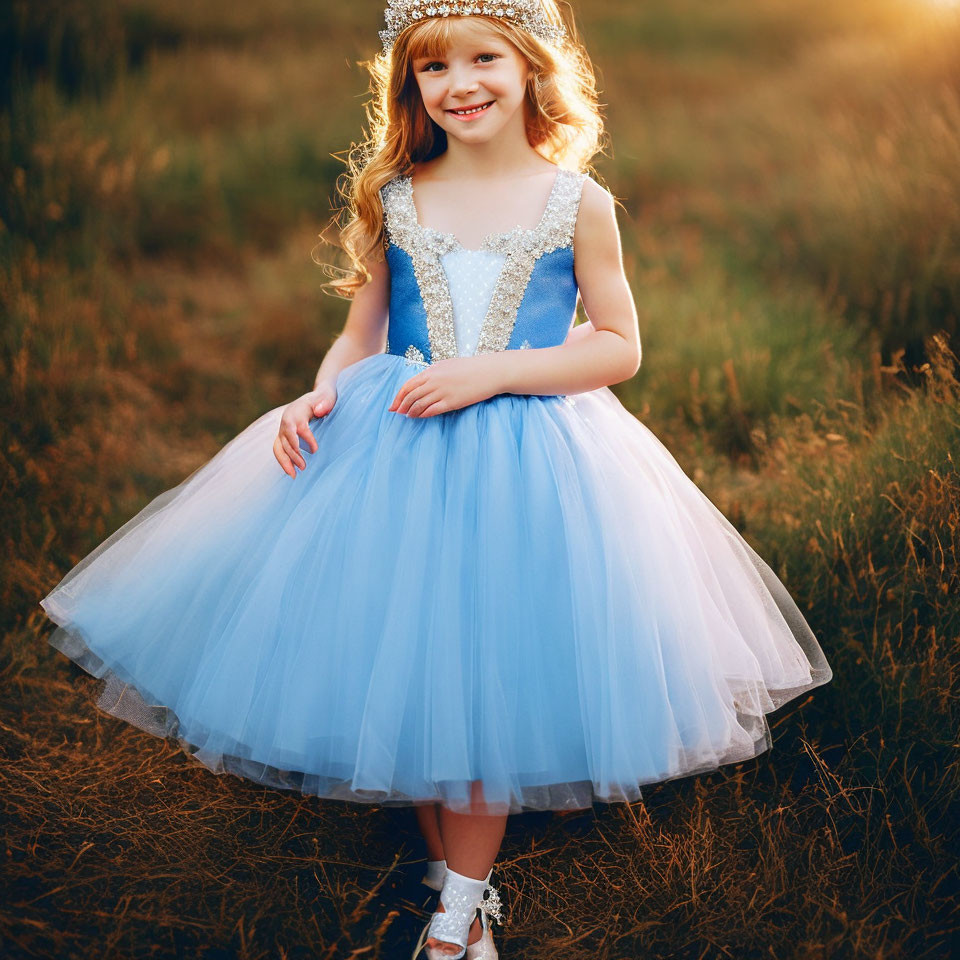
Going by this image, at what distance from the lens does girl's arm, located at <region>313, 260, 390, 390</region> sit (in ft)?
7.54

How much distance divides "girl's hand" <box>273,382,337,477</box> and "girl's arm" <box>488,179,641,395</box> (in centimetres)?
40

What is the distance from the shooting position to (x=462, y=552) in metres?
1.82

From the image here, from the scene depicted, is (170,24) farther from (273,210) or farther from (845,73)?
(845,73)

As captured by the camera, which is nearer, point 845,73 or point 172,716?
point 172,716

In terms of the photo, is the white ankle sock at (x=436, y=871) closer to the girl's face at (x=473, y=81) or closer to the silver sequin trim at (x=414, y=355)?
the silver sequin trim at (x=414, y=355)

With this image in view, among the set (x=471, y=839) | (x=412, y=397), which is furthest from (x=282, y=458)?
(x=471, y=839)

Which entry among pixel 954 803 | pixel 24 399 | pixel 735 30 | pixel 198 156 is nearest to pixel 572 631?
pixel 954 803

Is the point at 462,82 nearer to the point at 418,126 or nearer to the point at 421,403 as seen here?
the point at 418,126

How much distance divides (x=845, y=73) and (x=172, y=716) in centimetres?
715

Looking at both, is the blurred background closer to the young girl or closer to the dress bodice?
the young girl

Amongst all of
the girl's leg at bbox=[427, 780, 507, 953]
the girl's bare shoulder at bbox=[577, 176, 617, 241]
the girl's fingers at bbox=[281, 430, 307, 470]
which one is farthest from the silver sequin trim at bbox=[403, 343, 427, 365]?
the girl's leg at bbox=[427, 780, 507, 953]

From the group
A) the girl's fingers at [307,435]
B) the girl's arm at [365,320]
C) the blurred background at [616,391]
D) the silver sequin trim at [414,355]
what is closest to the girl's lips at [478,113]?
the girl's arm at [365,320]

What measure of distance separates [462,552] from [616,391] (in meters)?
2.25

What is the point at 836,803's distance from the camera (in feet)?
7.30
